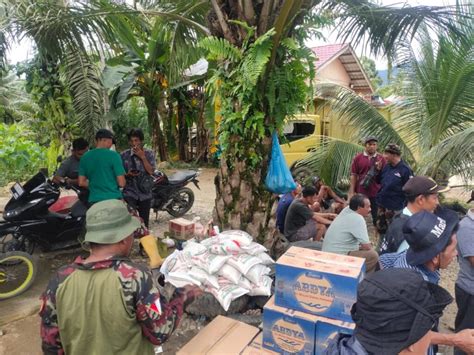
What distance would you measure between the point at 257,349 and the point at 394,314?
1683 mm

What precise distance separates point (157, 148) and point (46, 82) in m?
4.69

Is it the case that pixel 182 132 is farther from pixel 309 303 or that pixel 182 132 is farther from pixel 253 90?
pixel 309 303

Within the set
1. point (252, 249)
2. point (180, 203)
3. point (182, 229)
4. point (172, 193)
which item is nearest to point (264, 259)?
point (252, 249)

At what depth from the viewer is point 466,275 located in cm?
252

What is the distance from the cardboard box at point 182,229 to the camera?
479 cm

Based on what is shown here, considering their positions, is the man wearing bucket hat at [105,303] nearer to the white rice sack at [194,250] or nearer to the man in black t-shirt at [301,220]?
the white rice sack at [194,250]

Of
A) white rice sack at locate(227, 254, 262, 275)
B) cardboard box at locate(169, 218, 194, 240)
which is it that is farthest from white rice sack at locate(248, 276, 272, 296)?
cardboard box at locate(169, 218, 194, 240)

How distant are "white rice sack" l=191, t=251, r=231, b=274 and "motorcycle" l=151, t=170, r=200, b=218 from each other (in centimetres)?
280

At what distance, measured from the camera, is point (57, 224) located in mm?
4438

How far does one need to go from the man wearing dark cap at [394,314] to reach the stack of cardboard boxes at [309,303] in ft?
3.76

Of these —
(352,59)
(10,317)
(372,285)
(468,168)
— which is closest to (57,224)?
(10,317)

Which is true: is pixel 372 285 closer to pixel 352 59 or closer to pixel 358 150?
pixel 358 150

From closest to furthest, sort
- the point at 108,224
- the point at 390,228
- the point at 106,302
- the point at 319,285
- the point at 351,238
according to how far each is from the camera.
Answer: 1. the point at 106,302
2. the point at 108,224
3. the point at 319,285
4. the point at 390,228
5. the point at 351,238

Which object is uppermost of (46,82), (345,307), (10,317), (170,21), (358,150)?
(170,21)
